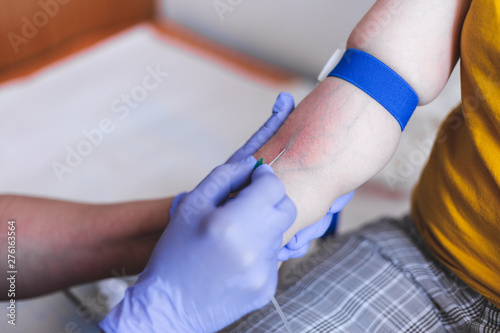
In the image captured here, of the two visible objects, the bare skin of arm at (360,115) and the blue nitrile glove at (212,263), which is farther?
the bare skin of arm at (360,115)

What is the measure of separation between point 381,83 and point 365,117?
6 centimetres

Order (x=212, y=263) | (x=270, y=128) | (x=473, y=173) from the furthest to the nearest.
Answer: (x=270, y=128) → (x=473, y=173) → (x=212, y=263)

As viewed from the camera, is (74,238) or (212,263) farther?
(74,238)

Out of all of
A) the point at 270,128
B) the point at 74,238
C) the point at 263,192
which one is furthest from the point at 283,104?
the point at 74,238

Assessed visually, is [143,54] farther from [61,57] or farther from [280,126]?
[280,126]

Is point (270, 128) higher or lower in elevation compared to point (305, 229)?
higher

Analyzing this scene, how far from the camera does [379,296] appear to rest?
0.93 m

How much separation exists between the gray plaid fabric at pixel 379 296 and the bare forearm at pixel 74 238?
29cm

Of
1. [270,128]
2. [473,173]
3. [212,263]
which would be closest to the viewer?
[212,263]

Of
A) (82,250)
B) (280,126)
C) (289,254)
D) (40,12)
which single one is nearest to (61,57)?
(40,12)

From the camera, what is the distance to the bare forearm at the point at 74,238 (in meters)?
1.03

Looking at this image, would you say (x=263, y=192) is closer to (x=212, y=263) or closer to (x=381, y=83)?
(x=212, y=263)

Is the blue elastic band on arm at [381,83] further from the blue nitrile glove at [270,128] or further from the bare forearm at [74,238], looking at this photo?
the bare forearm at [74,238]

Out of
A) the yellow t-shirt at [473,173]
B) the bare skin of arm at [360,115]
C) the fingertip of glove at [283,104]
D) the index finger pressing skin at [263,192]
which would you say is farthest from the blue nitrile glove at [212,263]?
the yellow t-shirt at [473,173]
